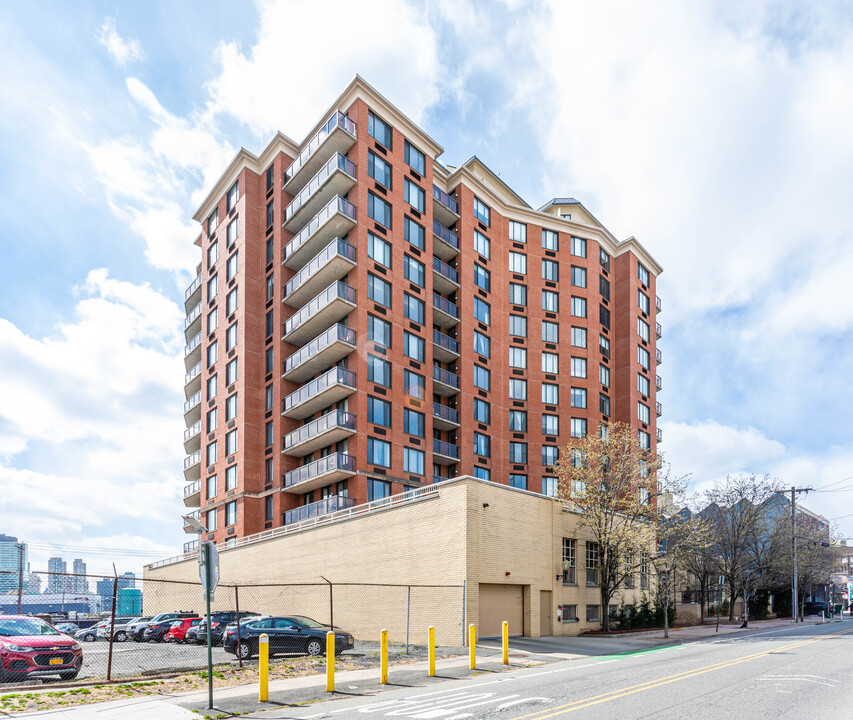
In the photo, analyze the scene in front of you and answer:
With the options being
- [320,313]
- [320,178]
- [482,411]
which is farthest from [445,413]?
[320,178]

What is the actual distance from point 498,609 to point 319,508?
1476cm

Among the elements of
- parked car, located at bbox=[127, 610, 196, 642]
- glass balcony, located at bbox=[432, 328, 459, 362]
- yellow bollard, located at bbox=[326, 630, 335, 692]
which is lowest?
parked car, located at bbox=[127, 610, 196, 642]

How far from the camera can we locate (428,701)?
13508 mm

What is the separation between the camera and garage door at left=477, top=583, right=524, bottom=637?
27297 millimetres

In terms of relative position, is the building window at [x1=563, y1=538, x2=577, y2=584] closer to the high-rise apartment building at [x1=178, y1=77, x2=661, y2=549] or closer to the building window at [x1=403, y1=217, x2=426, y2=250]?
the high-rise apartment building at [x1=178, y1=77, x2=661, y2=549]

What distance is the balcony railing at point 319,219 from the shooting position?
40481 millimetres

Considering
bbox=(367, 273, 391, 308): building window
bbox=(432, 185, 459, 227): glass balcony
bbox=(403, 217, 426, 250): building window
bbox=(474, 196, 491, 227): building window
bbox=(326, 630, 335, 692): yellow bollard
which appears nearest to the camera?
bbox=(326, 630, 335, 692): yellow bollard

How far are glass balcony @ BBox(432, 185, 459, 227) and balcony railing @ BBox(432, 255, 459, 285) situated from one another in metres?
3.18

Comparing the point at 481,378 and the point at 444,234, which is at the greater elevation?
the point at 444,234

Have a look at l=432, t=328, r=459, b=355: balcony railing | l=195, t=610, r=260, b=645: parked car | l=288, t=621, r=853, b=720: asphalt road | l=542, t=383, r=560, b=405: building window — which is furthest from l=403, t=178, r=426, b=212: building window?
l=288, t=621, r=853, b=720: asphalt road

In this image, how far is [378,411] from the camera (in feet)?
132

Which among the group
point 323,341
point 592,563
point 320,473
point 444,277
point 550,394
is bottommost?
point 592,563

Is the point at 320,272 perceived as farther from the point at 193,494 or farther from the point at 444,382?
the point at 193,494

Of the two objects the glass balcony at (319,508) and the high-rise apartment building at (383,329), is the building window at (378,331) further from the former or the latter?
the glass balcony at (319,508)
